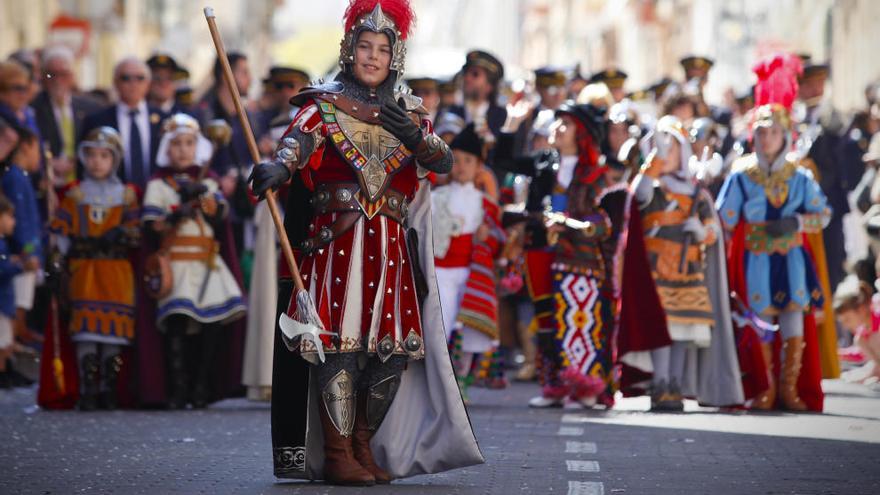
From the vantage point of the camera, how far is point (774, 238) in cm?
1326

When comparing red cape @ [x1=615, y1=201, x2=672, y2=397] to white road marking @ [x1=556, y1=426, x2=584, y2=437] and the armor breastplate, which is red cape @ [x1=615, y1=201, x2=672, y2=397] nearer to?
white road marking @ [x1=556, y1=426, x2=584, y2=437]

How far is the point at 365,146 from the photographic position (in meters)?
8.62

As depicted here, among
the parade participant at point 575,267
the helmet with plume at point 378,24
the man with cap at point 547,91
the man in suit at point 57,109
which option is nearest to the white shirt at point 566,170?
the parade participant at point 575,267

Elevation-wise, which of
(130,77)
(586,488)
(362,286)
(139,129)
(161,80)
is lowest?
(586,488)

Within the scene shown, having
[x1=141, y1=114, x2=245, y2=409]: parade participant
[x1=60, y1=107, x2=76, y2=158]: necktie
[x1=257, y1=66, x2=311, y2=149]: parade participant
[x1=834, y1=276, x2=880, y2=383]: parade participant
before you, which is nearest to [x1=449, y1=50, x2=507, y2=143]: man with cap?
[x1=257, y1=66, x2=311, y2=149]: parade participant

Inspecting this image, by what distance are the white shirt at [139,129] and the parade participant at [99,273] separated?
1.15 m

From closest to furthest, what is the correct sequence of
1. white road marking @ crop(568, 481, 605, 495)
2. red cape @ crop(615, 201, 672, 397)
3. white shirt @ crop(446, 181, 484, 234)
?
white road marking @ crop(568, 481, 605, 495) → red cape @ crop(615, 201, 672, 397) → white shirt @ crop(446, 181, 484, 234)

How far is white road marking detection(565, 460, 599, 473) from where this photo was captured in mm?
9148

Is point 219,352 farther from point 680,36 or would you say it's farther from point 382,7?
point 680,36

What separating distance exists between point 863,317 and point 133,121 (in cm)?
607

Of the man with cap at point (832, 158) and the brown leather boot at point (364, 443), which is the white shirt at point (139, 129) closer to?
the brown leather boot at point (364, 443)

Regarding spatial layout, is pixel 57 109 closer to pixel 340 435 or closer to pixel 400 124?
pixel 400 124

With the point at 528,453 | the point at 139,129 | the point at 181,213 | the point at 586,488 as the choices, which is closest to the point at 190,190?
the point at 181,213

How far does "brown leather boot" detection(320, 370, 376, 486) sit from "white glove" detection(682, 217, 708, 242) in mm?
4846
